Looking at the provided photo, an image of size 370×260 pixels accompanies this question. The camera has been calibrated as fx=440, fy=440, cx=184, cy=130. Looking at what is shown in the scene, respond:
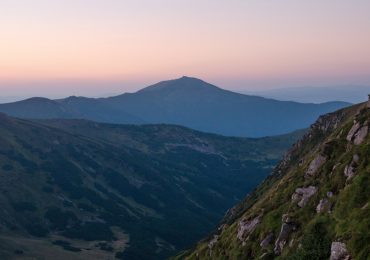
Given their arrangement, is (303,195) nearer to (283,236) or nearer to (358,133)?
(283,236)

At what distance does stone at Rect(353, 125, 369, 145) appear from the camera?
54.0 meters

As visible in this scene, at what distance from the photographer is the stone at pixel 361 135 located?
54034 millimetres

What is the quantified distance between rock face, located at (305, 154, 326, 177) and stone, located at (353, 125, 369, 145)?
5119 mm

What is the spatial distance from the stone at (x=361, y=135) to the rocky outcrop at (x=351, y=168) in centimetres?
543

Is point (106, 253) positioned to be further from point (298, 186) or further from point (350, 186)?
point (350, 186)

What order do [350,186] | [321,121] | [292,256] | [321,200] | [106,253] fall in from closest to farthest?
[292,256] < [350,186] < [321,200] < [321,121] < [106,253]

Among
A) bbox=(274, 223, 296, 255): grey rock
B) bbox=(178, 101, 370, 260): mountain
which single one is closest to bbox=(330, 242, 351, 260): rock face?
bbox=(178, 101, 370, 260): mountain

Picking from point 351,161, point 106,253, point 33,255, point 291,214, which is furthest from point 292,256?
point 106,253

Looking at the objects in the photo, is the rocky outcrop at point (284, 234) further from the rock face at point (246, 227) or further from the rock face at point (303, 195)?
the rock face at point (246, 227)

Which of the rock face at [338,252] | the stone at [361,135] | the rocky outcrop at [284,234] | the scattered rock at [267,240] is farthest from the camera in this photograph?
the stone at [361,135]

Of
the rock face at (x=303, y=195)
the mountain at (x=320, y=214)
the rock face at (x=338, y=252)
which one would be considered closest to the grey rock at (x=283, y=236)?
the mountain at (x=320, y=214)

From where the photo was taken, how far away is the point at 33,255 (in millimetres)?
162750

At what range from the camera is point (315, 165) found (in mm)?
60156

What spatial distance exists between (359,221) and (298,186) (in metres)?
21.0
